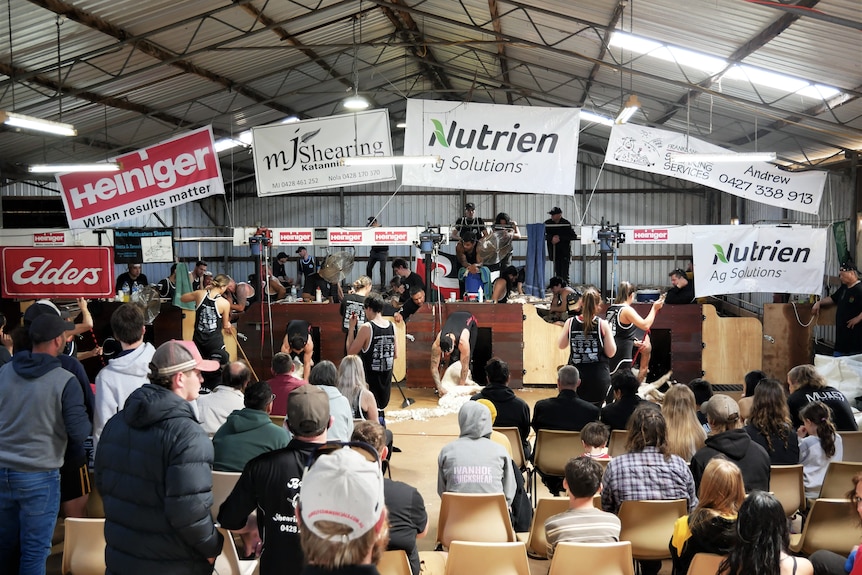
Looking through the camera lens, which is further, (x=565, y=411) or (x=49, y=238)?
(x=49, y=238)

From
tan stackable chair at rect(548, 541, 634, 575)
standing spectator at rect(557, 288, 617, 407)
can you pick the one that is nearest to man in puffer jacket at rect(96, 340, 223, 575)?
tan stackable chair at rect(548, 541, 634, 575)

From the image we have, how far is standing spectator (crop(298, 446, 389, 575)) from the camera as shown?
5.88 ft

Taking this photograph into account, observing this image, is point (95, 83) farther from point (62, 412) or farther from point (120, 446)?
point (120, 446)

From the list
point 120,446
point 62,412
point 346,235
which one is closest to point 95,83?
point 346,235

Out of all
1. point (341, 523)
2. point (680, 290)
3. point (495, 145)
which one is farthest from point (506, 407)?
point (680, 290)

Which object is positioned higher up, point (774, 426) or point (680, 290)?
point (680, 290)

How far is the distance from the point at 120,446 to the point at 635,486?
2.60 m

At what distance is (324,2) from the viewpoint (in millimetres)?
11352

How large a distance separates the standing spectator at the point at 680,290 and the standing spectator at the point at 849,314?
84.3 inches

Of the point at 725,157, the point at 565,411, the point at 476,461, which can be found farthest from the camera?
the point at 725,157

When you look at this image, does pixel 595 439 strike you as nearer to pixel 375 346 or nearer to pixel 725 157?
pixel 375 346

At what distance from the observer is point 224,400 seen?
479 centimetres

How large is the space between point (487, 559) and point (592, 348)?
12.0ft

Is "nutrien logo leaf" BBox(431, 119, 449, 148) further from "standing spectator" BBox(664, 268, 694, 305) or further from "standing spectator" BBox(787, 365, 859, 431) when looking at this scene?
"standing spectator" BBox(787, 365, 859, 431)
